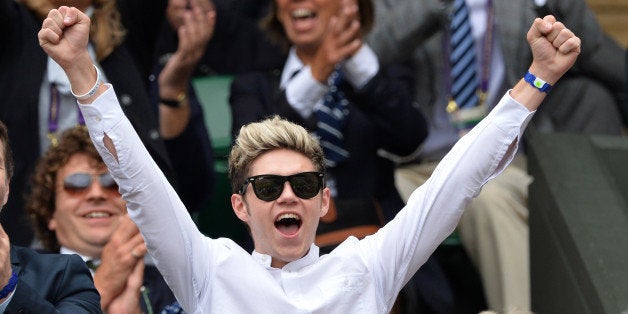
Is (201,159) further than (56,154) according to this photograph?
Yes

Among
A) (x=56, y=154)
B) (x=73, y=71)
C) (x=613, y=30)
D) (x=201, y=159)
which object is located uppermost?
(x=73, y=71)

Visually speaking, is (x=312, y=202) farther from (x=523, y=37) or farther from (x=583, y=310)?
(x=523, y=37)

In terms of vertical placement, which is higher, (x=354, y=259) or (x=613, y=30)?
(x=354, y=259)

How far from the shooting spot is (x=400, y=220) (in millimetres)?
4660

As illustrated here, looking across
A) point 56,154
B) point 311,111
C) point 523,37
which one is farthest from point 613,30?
point 56,154

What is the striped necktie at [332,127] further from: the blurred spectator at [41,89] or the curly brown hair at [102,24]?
the curly brown hair at [102,24]

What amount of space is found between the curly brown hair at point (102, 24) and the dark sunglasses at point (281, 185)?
191 centimetres

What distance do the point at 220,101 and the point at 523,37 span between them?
5.71ft

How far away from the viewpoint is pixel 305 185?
181 inches

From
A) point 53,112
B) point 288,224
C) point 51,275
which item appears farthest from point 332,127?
point 51,275

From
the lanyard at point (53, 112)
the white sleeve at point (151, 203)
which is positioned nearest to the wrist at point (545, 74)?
the white sleeve at point (151, 203)

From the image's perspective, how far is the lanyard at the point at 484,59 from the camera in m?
7.16

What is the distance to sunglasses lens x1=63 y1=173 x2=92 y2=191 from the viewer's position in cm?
567

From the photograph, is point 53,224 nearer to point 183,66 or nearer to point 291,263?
point 183,66
